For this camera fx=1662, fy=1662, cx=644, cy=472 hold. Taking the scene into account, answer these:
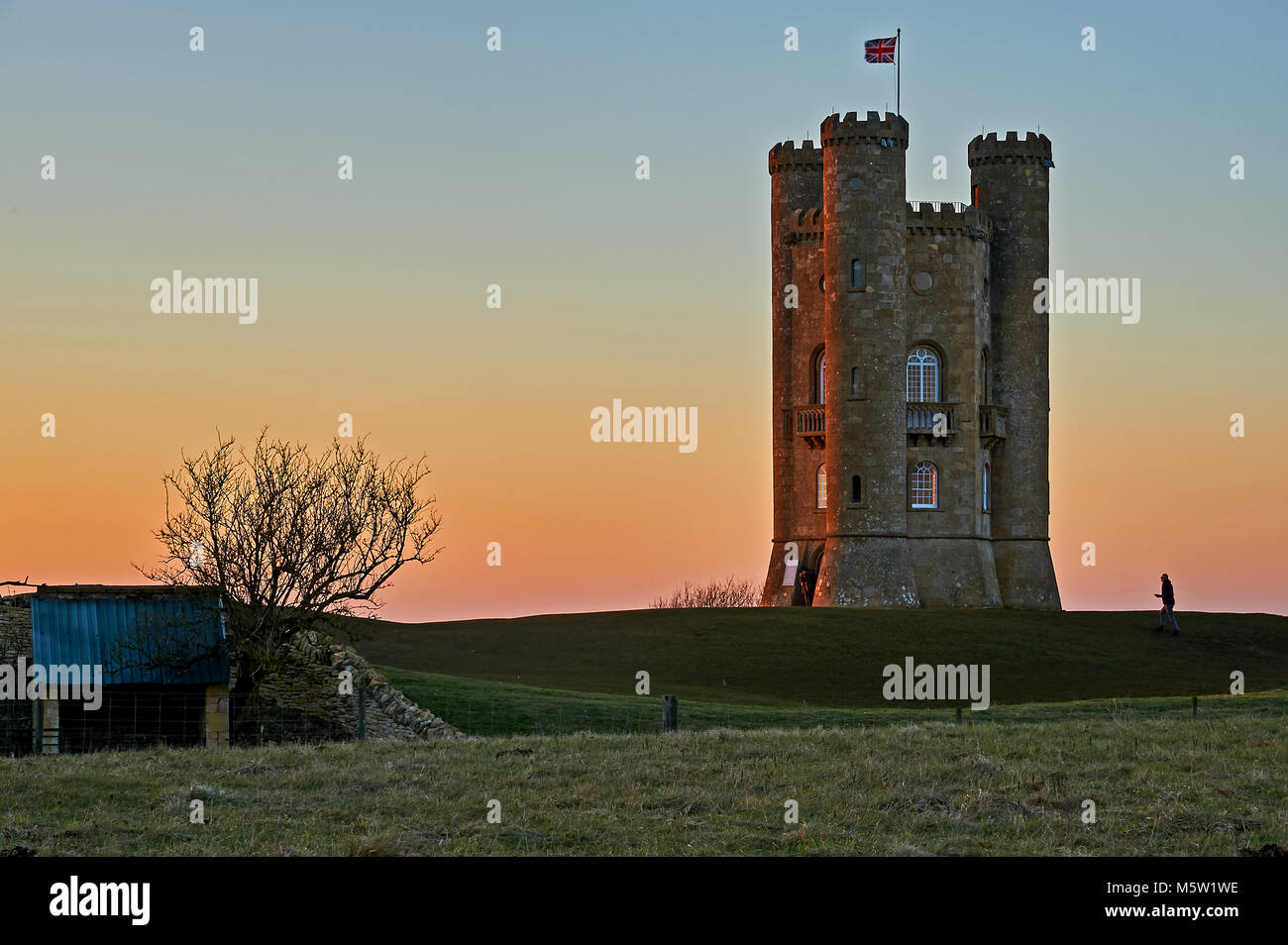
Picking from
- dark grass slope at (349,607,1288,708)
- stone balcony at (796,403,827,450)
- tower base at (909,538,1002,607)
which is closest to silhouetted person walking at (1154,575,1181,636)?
dark grass slope at (349,607,1288,708)

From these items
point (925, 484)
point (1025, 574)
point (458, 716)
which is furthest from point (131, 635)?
point (1025, 574)

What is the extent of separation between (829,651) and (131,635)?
24.7m

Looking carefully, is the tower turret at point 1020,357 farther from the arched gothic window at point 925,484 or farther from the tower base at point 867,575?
the tower base at point 867,575

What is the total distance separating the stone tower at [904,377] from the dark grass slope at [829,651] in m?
6.34

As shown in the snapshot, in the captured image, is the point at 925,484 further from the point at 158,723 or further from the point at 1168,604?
the point at 158,723

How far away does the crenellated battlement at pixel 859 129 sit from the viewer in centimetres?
6994

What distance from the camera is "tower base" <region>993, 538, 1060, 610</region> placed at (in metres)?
74.6

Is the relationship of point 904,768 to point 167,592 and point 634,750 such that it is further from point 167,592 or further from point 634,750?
point 167,592

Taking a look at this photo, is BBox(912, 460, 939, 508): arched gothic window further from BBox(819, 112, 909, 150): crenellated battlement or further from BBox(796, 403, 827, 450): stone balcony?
BBox(819, 112, 909, 150): crenellated battlement

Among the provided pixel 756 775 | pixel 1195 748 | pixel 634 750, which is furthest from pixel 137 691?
pixel 1195 748

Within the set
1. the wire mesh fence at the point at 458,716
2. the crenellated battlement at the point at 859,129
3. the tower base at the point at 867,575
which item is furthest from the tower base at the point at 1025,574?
the wire mesh fence at the point at 458,716

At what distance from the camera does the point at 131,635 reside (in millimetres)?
39438

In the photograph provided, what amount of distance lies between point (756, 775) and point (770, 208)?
55907 mm
